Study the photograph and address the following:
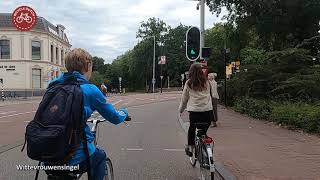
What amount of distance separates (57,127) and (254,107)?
1857 centimetres

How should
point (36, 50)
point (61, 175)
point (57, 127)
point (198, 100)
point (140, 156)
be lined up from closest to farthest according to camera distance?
1. point (57, 127)
2. point (61, 175)
3. point (198, 100)
4. point (140, 156)
5. point (36, 50)

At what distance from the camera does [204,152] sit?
297 inches

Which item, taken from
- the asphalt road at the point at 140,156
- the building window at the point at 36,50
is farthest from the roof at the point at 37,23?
the asphalt road at the point at 140,156

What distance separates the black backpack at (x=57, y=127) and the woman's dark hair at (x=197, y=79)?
4.23 meters

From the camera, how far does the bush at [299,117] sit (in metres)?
14.9

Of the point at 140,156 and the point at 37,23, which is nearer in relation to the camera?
the point at 140,156

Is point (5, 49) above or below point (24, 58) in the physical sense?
above

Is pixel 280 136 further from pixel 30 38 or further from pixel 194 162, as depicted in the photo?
pixel 30 38

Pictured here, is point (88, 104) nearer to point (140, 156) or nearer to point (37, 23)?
point (140, 156)

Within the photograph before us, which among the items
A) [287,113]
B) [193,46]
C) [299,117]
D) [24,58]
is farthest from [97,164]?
[24,58]

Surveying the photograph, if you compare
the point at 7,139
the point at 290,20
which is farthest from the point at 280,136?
the point at 290,20

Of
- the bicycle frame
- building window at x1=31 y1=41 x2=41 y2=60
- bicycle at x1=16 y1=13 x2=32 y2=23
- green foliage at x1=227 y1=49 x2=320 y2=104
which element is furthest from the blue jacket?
building window at x1=31 y1=41 x2=41 y2=60

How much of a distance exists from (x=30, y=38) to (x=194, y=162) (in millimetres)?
64507

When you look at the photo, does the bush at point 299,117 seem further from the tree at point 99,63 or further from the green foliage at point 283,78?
the tree at point 99,63
